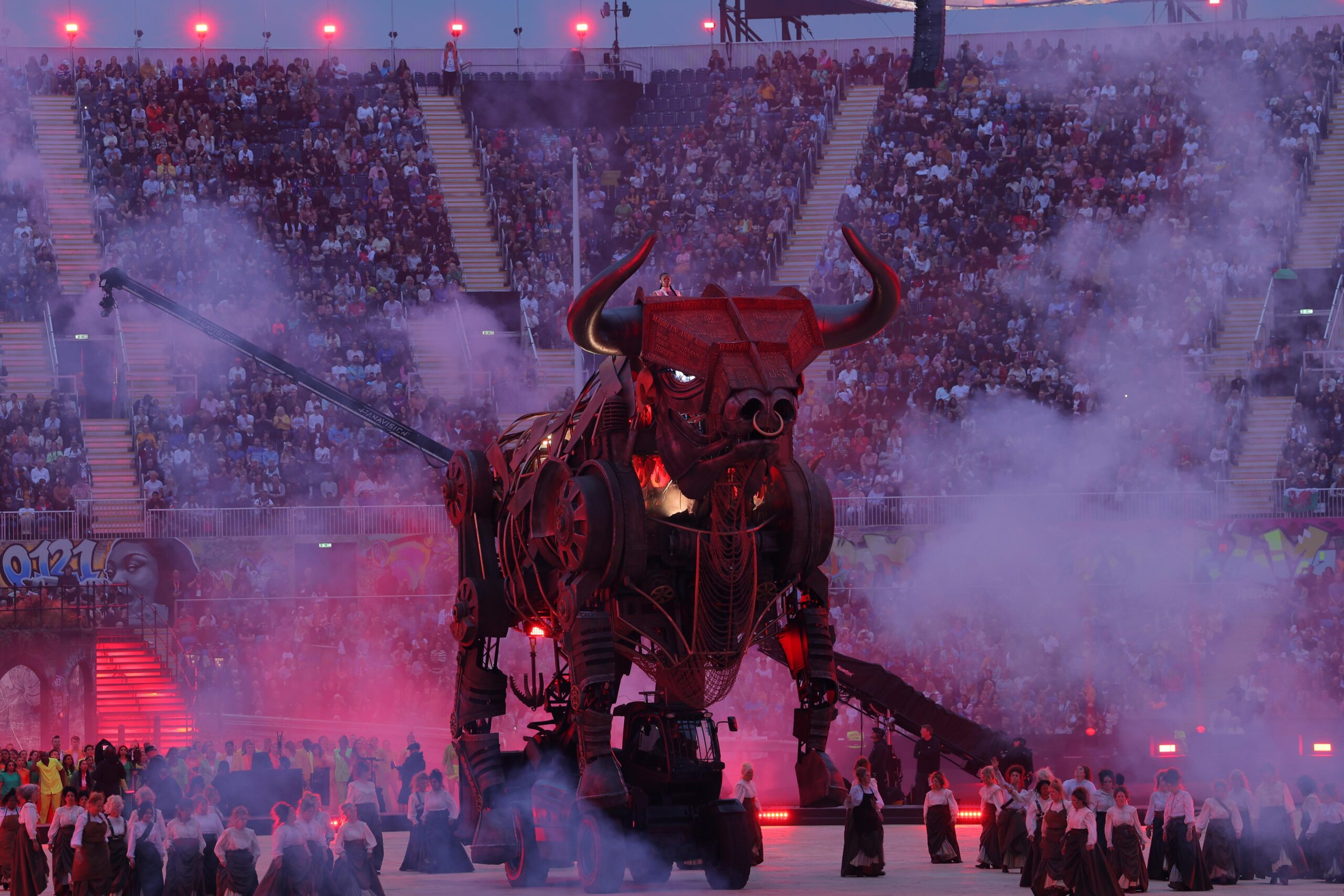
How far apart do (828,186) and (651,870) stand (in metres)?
33.8

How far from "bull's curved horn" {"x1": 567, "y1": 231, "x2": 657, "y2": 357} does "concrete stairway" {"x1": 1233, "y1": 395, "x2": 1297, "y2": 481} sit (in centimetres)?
2666

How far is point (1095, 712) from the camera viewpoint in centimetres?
3678

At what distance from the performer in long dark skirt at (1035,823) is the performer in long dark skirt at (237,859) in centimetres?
929

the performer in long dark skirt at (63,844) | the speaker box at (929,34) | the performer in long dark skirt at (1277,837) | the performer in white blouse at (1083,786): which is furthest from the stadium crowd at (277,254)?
the performer in long dark skirt at (1277,837)

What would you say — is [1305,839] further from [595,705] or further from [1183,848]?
[595,705]

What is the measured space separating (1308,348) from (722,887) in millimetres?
28865

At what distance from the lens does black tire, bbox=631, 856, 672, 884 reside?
800 inches

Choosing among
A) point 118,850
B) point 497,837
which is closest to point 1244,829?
point 497,837

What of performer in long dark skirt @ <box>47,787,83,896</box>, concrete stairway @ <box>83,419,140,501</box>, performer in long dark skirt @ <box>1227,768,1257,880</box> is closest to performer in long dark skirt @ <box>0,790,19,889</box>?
performer in long dark skirt @ <box>47,787,83,896</box>

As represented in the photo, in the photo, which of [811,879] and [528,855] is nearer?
[528,855]

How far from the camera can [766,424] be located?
55.5 ft

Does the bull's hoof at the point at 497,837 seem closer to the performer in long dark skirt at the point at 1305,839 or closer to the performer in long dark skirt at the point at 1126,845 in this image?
the performer in long dark skirt at the point at 1126,845

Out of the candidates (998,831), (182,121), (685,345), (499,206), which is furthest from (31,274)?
(685,345)

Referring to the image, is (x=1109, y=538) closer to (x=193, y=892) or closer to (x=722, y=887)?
(x=722, y=887)
